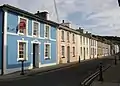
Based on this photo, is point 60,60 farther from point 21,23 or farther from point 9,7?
point 9,7

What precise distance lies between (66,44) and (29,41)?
13205 millimetres

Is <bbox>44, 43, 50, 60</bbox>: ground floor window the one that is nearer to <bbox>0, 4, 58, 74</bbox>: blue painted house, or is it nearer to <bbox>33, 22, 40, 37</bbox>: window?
<bbox>0, 4, 58, 74</bbox>: blue painted house

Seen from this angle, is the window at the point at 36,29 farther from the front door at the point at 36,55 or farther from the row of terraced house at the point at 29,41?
the front door at the point at 36,55

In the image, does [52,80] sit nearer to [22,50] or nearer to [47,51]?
[22,50]

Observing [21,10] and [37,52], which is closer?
[21,10]

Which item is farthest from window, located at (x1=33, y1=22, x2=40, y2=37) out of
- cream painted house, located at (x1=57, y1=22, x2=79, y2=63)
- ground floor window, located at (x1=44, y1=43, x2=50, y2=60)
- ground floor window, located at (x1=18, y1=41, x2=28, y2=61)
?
cream painted house, located at (x1=57, y1=22, x2=79, y2=63)

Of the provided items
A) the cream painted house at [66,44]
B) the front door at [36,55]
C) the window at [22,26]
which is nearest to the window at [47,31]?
the front door at [36,55]

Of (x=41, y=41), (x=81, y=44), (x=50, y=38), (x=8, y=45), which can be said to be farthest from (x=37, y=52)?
(x=81, y=44)

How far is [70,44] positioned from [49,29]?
1012 cm

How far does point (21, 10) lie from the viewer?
22000 millimetres

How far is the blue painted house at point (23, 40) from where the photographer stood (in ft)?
65.4

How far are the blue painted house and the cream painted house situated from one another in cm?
324

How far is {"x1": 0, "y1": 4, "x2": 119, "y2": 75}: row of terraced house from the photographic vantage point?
20036 millimetres

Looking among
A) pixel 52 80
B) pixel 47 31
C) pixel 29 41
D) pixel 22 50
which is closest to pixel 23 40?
pixel 22 50
